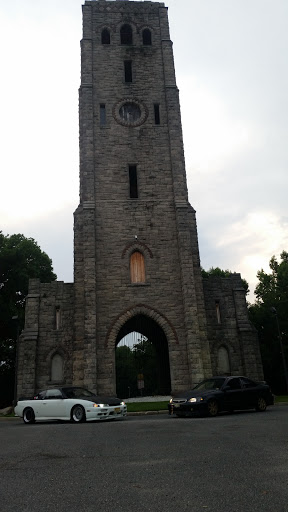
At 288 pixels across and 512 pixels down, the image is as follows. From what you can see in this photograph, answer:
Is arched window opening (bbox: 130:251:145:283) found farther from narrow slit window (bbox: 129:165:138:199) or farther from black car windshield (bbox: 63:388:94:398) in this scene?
black car windshield (bbox: 63:388:94:398)

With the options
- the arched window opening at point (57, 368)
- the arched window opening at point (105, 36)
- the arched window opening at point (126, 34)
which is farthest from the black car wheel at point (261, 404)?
the arched window opening at point (126, 34)

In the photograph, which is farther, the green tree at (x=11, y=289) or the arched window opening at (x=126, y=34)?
the green tree at (x=11, y=289)

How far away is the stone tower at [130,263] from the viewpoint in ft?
71.2

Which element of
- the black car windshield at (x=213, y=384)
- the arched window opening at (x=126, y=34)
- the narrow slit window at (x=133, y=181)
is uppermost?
the arched window opening at (x=126, y=34)

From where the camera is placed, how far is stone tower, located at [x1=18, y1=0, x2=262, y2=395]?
21.7 meters

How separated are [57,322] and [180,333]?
691 cm

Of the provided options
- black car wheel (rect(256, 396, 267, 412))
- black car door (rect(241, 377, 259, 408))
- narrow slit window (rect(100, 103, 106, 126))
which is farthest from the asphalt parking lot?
narrow slit window (rect(100, 103, 106, 126))

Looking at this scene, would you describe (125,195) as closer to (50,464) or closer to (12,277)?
(12,277)

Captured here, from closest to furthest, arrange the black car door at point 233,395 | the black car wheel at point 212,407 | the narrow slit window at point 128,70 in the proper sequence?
1. the black car wheel at point 212,407
2. the black car door at point 233,395
3. the narrow slit window at point 128,70

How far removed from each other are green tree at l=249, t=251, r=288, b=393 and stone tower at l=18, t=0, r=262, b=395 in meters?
12.7

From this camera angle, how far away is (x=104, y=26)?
29.6 m

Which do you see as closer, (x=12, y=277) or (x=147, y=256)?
(x=147, y=256)

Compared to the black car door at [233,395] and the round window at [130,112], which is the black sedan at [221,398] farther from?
the round window at [130,112]

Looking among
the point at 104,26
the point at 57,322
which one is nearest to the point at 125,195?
the point at 57,322
